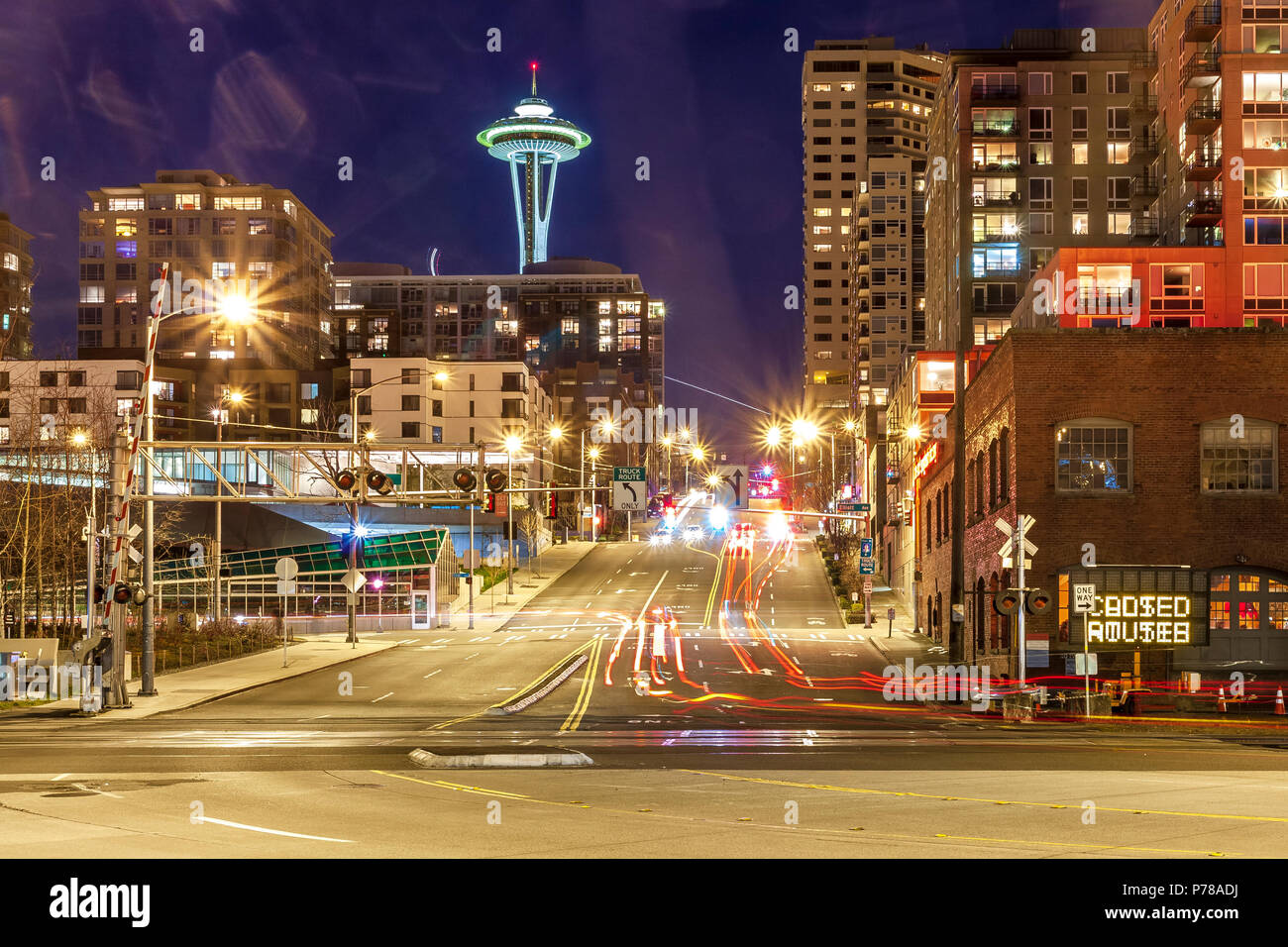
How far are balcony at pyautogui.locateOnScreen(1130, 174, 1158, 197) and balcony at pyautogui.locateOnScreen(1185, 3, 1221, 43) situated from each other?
558 inches

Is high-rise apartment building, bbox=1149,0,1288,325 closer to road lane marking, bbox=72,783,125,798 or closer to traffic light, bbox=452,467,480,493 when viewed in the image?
traffic light, bbox=452,467,480,493

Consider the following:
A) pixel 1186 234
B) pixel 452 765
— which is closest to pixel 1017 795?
pixel 452 765

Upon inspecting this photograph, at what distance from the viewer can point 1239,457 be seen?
39.6 m

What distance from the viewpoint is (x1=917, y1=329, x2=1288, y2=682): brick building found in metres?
39.3

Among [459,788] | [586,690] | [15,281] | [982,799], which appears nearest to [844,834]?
[982,799]

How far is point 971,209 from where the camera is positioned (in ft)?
355

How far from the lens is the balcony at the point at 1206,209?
Answer: 90125 mm

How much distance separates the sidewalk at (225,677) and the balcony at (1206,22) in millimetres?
71896

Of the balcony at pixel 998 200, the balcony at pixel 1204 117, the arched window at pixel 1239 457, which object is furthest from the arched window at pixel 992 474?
the balcony at pixel 998 200

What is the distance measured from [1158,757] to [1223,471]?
64.3ft

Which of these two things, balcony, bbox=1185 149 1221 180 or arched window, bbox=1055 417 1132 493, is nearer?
arched window, bbox=1055 417 1132 493

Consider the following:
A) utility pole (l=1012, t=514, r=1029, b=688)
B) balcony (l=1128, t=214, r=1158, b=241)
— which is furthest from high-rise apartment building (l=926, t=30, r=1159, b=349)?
utility pole (l=1012, t=514, r=1029, b=688)

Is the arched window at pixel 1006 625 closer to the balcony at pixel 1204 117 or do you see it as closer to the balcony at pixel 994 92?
the balcony at pixel 1204 117

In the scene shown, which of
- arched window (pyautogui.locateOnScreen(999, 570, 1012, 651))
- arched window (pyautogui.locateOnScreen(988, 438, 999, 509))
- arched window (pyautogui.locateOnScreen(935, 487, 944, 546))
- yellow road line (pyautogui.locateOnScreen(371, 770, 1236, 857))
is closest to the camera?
yellow road line (pyautogui.locateOnScreen(371, 770, 1236, 857))
